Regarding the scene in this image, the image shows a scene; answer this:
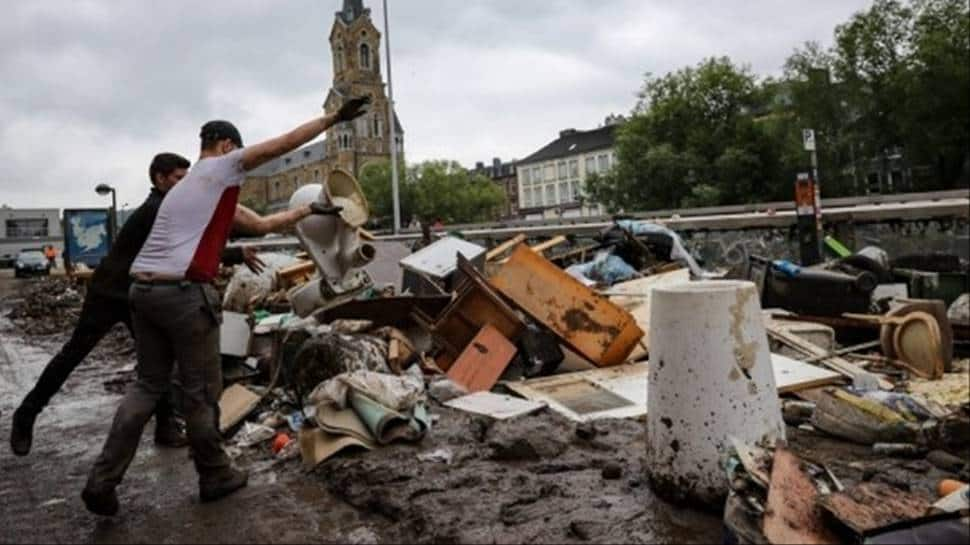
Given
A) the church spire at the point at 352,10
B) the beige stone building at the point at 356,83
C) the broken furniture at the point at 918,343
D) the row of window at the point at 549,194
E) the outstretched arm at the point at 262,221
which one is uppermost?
the church spire at the point at 352,10

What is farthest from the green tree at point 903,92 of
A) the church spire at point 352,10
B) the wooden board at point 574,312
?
the church spire at point 352,10

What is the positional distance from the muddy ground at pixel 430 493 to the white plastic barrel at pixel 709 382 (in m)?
0.19

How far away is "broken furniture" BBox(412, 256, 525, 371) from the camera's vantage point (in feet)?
18.6

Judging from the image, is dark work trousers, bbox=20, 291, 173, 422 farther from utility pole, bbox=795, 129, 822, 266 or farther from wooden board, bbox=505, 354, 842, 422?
utility pole, bbox=795, 129, 822, 266

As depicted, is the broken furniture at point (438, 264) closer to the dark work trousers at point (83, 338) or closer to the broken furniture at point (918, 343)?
the dark work trousers at point (83, 338)

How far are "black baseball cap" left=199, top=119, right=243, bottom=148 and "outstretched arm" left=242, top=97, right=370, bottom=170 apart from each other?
31 centimetres

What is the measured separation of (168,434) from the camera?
501 centimetres

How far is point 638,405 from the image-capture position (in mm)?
4711

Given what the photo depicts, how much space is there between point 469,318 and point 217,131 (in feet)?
8.77

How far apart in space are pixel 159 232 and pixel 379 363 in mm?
2260

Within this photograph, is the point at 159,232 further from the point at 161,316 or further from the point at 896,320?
the point at 896,320

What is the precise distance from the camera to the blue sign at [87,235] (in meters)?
26.9

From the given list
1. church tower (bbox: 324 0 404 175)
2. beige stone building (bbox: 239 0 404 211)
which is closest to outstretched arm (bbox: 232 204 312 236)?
beige stone building (bbox: 239 0 404 211)

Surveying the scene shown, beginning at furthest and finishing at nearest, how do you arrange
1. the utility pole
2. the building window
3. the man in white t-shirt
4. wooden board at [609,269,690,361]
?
the building window, the utility pole, wooden board at [609,269,690,361], the man in white t-shirt
